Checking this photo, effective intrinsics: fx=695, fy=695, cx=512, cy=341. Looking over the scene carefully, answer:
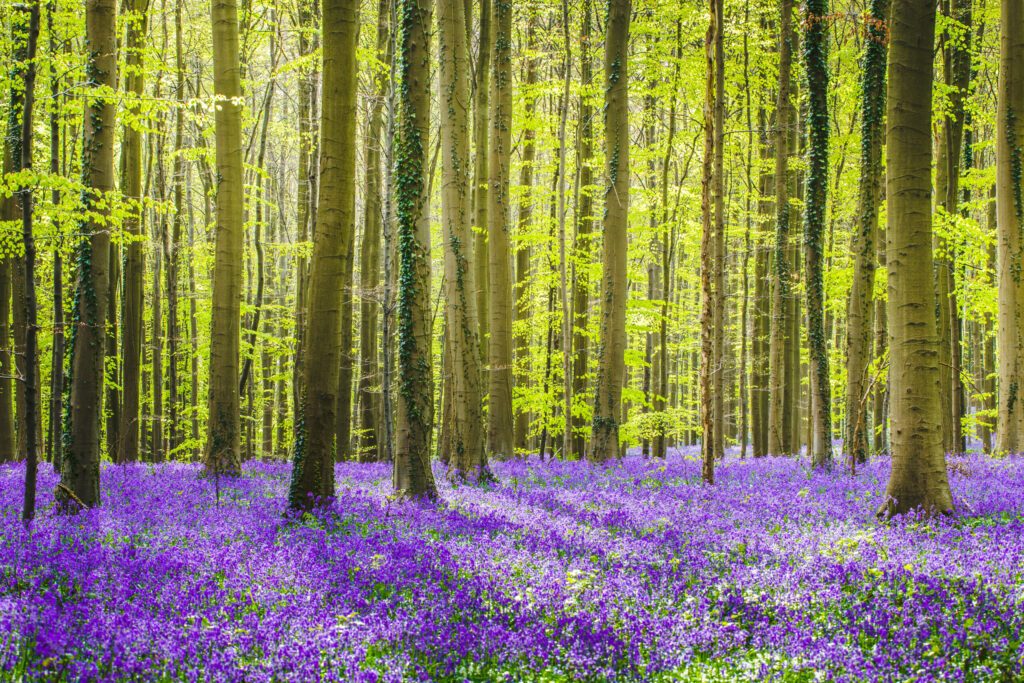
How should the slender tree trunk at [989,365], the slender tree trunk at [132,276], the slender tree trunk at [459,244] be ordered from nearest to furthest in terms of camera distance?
1. the slender tree trunk at [459,244]
2. the slender tree trunk at [132,276]
3. the slender tree trunk at [989,365]

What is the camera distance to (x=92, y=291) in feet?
29.2

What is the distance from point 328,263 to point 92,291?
2998 mm

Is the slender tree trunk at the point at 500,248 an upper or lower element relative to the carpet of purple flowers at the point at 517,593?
upper

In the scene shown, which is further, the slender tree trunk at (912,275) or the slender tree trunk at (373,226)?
the slender tree trunk at (373,226)

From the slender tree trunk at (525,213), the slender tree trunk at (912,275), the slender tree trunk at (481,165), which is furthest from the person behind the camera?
the slender tree trunk at (525,213)

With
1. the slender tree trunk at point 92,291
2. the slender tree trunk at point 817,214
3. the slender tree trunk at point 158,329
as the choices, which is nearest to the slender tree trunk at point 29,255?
the slender tree trunk at point 92,291

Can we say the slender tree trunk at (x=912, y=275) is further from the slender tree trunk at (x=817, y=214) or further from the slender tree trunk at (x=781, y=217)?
the slender tree trunk at (x=781, y=217)

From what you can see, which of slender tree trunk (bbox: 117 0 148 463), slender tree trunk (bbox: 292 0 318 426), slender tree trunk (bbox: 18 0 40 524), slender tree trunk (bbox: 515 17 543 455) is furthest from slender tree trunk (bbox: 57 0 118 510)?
slender tree trunk (bbox: 292 0 318 426)

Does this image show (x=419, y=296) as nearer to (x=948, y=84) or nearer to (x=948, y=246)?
(x=948, y=246)

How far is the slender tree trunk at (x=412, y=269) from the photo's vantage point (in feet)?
31.2

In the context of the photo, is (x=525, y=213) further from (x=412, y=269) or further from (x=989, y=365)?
(x=989, y=365)

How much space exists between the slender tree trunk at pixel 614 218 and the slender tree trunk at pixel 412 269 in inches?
203

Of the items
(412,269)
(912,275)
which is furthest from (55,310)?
(912,275)

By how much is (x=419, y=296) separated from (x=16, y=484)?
7312 millimetres
